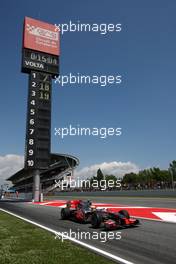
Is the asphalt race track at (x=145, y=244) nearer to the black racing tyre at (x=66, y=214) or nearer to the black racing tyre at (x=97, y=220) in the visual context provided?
the black racing tyre at (x=97, y=220)

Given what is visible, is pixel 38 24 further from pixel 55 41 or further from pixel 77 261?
pixel 77 261

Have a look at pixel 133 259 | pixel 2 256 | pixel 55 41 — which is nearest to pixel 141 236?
pixel 133 259

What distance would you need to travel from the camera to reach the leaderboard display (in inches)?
1198

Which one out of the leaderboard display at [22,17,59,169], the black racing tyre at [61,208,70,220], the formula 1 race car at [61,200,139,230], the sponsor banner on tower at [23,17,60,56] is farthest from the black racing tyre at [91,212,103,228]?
the sponsor banner on tower at [23,17,60,56]

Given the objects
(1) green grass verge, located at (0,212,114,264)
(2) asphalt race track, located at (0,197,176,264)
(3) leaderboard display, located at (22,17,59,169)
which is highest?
(3) leaderboard display, located at (22,17,59,169)

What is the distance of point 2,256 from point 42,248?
1.03 meters

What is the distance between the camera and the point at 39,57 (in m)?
33.6

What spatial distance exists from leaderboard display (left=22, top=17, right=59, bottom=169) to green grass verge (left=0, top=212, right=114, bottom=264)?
2174 centimetres

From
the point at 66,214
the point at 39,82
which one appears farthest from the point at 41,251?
the point at 39,82

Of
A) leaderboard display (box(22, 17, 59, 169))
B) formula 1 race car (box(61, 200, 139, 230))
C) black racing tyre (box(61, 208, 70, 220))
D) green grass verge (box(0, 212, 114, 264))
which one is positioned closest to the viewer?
green grass verge (box(0, 212, 114, 264))

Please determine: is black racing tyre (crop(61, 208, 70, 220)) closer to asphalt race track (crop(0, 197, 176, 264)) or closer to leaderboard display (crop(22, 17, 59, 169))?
asphalt race track (crop(0, 197, 176, 264))

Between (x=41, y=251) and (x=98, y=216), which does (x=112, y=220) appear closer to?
(x=98, y=216)

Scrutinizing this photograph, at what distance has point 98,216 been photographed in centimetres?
971

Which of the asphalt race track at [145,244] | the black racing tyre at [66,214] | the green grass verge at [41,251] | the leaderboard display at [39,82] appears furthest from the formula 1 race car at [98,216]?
the leaderboard display at [39,82]
